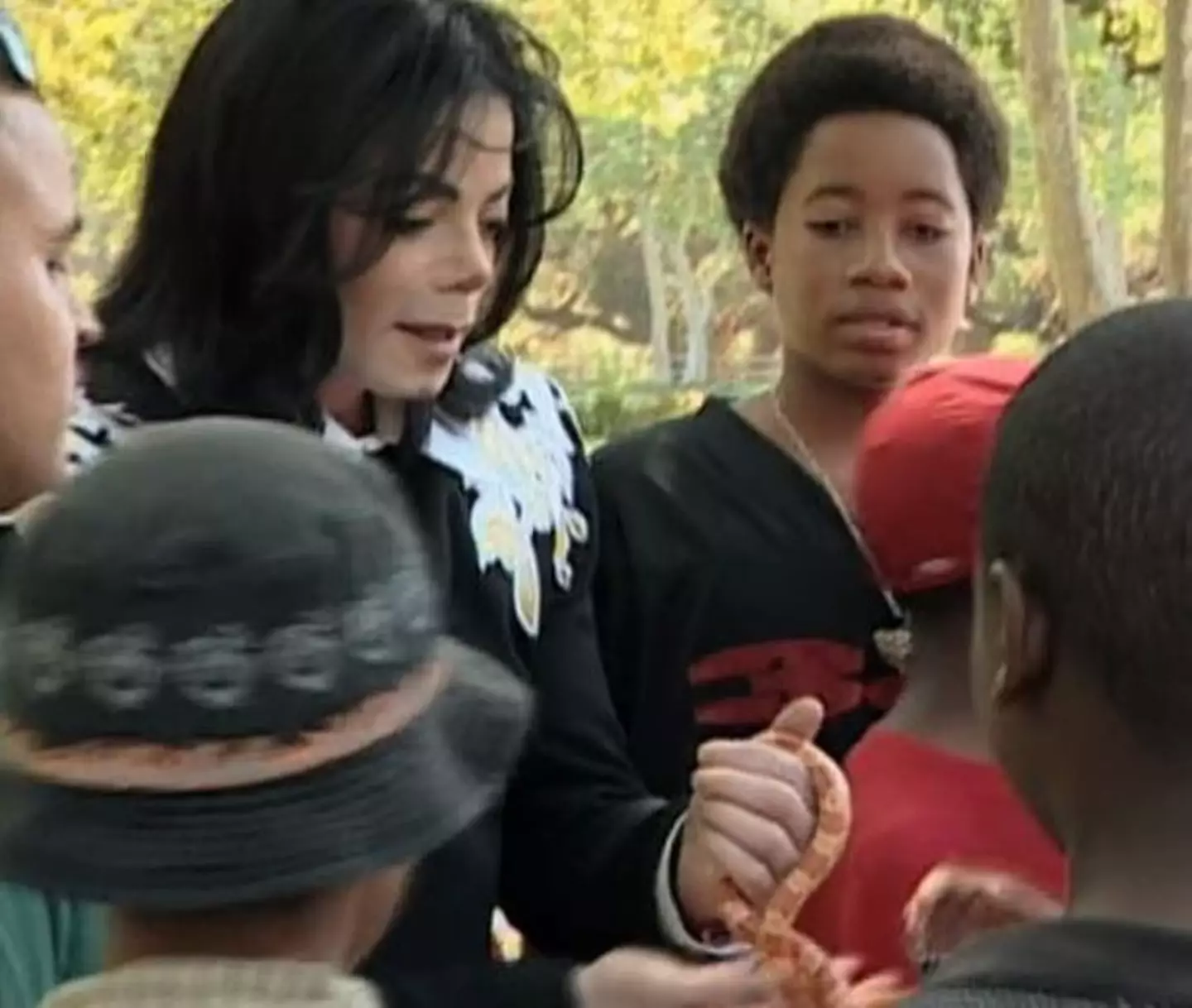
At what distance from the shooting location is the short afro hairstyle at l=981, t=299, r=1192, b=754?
1367 mm

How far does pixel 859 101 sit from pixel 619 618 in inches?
22.6

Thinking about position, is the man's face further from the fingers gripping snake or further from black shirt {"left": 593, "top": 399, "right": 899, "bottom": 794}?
black shirt {"left": 593, "top": 399, "right": 899, "bottom": 794}

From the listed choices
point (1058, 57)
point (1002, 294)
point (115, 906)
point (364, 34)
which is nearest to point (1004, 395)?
point (364, 34)

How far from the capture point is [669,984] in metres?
1.70

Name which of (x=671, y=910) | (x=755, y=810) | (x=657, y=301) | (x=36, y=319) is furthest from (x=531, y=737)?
(x=657, y=301)

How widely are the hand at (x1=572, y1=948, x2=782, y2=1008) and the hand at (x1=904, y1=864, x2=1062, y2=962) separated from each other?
11cm

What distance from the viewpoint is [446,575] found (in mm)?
1931

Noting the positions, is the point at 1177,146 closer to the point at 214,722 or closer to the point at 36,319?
the point at 36,319

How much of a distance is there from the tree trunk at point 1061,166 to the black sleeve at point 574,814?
177 inches

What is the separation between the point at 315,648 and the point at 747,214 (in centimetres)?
143

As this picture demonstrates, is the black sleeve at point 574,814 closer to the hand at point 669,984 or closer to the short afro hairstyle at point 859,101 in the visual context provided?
the hand at point 669,984

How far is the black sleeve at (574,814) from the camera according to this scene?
1.98 meters

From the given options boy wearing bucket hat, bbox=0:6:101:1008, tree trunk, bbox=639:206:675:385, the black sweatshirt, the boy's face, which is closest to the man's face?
boy wearing bucket hat, bbox=0:6:101:1008

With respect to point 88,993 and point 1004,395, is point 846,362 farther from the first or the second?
point 88,993
